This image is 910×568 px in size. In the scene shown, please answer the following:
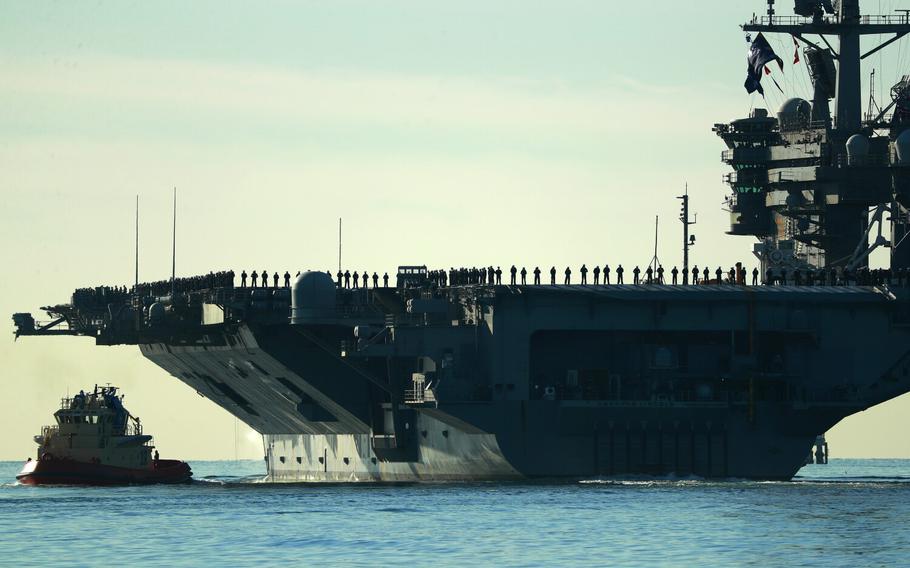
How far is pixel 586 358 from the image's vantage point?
67.6m

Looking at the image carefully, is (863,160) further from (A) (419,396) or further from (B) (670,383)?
(A) (419,396)

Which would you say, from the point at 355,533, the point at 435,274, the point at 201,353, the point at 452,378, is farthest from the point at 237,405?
the point at 355,533

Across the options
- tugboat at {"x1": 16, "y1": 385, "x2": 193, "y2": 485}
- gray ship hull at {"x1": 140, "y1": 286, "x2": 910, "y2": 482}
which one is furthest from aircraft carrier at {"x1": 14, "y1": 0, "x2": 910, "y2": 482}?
tugboat at {"x1": 16, "y1": 385, "x2": 193, "y2": 485}

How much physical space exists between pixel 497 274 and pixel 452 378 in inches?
162

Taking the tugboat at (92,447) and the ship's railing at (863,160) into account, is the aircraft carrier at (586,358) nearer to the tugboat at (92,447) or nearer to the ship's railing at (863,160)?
the ship's railing at (863,160)

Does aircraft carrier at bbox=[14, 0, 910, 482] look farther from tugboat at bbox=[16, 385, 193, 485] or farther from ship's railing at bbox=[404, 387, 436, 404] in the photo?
tugboat at bbox=[16, 385, 193, 485]

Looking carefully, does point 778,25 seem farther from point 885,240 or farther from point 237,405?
point 237,405

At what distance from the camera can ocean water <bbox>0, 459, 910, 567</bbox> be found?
45.9 meters

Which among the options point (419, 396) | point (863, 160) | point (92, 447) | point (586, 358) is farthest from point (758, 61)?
point (92, 447)

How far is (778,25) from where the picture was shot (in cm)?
7800

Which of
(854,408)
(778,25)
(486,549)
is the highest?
(778,25)

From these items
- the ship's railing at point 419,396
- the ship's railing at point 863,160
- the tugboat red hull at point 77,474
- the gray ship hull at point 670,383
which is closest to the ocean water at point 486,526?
the gray ship hull at point 670,383

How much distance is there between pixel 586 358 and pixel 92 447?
23.1 m

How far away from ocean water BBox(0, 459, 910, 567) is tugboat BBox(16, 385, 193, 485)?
9.85 metres
